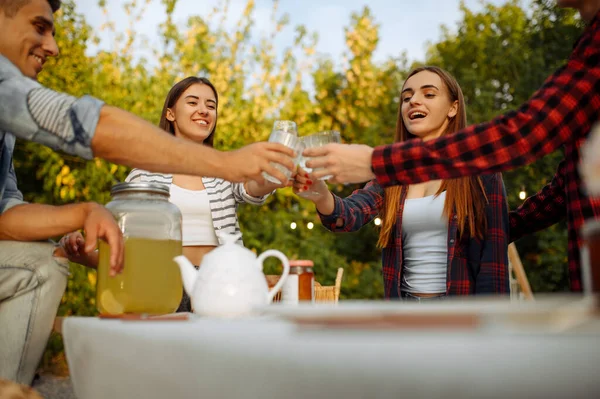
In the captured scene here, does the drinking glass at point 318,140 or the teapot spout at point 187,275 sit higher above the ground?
the drinking glass at point 318,140

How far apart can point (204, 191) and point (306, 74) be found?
11.3ft

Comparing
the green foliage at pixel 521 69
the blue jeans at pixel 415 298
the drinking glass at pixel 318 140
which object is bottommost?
the blue jeans at pixel 415 298

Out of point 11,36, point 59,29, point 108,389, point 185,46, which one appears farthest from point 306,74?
point 108,389

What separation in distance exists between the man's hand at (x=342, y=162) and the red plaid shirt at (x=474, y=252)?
634 millimetres

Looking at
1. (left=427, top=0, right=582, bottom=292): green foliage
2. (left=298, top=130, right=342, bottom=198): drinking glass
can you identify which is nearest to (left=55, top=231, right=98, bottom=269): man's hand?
(left=298, top=130, right=342, bottom=198): drinking glass

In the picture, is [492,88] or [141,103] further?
[492,88]

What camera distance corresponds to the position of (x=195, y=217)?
Result: 2629mm

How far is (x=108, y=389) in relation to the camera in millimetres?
1032

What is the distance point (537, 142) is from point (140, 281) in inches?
40.1

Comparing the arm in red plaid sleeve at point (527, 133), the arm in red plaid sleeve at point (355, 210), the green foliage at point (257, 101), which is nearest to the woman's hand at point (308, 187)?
the arm in red plaid sleeve at point (355, 210)

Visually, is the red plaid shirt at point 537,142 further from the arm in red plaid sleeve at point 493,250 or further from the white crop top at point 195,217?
the white crop top at point 195,217

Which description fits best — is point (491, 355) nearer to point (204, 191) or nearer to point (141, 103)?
point (204, 191)

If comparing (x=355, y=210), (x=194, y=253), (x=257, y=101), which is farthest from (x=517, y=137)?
(x=257, y=101)

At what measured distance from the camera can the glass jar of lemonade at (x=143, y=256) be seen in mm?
1403
